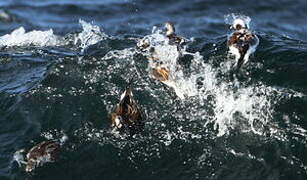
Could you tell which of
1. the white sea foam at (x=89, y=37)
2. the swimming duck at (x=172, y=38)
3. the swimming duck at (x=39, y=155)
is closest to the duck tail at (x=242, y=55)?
the swimming duck at (x=172, y=38)

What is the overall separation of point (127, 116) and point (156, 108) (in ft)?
4.78

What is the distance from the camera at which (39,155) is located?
9367 millimetres

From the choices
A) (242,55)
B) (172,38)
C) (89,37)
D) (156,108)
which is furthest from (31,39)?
(242,55)

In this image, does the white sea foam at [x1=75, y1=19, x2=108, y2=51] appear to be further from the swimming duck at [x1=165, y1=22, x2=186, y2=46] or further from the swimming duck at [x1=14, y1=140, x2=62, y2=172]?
the swimming duck at [x1=14, y1=140, x2=62, y2=172]

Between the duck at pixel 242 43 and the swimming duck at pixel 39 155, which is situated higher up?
the duck at pixel 242 43

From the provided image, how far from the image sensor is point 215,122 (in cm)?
1041

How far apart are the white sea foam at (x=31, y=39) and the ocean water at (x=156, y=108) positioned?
0.09 feet

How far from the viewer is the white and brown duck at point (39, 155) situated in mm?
9352

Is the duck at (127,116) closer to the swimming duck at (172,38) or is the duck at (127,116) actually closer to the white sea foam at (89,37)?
the swimming duck at (172,38)

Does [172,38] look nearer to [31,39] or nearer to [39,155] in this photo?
[39,155]

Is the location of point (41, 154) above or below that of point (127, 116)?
below

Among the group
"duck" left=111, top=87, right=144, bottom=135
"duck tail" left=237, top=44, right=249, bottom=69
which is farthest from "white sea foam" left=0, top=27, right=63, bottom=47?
"duck" left=111, top=87, right=144, bottom=135

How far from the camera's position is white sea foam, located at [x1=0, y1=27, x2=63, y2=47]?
48.7 feet

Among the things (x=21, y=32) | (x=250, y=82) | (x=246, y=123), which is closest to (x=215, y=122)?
(x=246, y=123)
